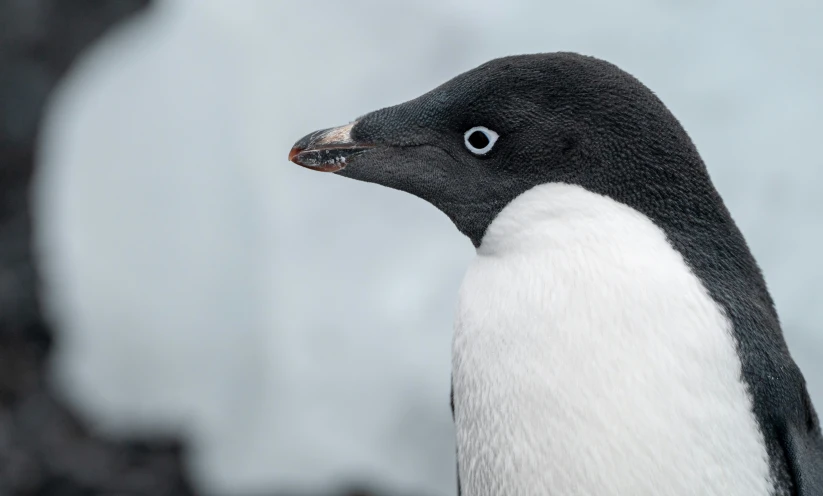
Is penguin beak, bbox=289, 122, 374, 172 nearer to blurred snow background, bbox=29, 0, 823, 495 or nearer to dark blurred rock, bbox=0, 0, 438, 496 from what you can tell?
blurred snow background, bbox=29, 0, 823, 495

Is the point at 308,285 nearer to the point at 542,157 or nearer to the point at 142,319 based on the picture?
the point at 142,319

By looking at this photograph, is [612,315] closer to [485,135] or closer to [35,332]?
[485,135]

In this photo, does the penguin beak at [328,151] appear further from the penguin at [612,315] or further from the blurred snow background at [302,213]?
the blurred snow background at [302,213]

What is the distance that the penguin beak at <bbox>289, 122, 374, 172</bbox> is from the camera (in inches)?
31.8

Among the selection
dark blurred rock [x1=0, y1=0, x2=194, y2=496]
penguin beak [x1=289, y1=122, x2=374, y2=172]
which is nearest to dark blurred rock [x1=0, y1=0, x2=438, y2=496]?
dark blurred rock [x1=0, y1=0, x2=194, y2=496]

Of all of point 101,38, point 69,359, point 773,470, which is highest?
point 101,38

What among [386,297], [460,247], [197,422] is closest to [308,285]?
[386,297]

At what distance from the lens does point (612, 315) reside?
70 cm

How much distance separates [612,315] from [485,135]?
18cm

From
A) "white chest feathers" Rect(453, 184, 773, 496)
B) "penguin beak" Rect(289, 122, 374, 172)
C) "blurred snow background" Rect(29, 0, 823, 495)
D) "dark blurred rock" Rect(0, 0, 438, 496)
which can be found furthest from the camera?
"dark blurred rock" Rect(0, 0, 438, 496)

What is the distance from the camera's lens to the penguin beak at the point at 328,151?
81cm

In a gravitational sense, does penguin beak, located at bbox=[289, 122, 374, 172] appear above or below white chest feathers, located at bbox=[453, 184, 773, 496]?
above

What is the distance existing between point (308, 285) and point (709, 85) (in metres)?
0.90

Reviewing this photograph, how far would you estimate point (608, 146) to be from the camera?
0.70 metres
